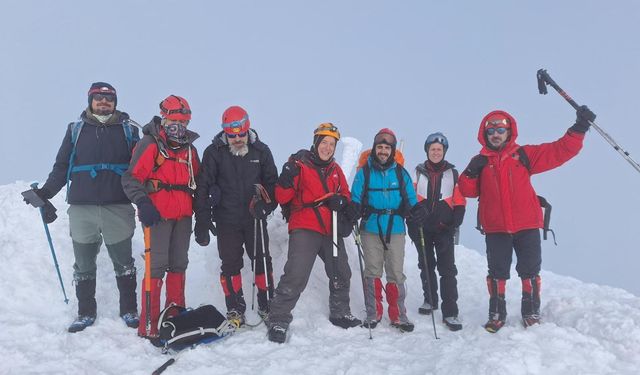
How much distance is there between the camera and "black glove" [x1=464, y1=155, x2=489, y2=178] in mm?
6086

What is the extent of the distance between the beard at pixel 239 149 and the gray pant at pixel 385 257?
216 cm

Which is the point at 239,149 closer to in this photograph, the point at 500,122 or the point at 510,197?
the point at 500,122

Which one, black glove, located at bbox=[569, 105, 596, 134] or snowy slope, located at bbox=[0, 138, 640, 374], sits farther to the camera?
black glove, located at bbox=[569, 105, 596, 134]

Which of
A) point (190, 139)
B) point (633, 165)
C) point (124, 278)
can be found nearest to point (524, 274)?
point (633, 165)

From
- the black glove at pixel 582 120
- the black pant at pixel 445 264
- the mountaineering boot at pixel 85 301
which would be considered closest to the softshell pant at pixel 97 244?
the mountaineering boot at pixel 85 301

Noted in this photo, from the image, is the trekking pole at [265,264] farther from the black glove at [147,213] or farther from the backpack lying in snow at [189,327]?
the black glove at [147,213]

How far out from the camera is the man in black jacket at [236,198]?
6.12 m

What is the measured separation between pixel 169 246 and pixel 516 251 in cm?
481

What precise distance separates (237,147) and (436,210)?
319 centimetres

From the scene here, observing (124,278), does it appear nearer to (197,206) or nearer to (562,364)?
(197,206)

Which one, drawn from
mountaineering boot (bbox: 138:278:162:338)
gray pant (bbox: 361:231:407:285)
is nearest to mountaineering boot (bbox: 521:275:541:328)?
gray pant (bbox: 361:231:407:285)

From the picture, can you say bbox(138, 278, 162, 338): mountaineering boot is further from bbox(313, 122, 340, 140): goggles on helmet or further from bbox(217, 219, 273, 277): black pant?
bbox(313, 122, 340, 140): goggles on helmet

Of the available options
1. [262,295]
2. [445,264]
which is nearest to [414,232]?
[445,264]

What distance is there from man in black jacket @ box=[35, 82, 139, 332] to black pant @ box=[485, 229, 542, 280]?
16.6 ft
